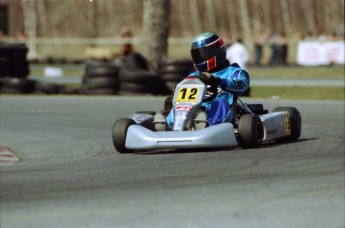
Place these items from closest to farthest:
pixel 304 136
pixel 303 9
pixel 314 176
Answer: pixel 314 176 < pixel 304 136 < pixel 303 9

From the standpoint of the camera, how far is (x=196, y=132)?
9383 millimetres

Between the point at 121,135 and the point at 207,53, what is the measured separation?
1.29m

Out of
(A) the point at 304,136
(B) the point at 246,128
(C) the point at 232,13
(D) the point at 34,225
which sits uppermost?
(D) the point at 34,225

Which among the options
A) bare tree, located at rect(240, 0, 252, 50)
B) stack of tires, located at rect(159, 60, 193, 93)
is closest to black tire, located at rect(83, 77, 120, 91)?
stack of tires, located at rect(159, 60, 193, 93)

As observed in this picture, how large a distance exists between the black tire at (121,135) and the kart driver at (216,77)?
1.11 ft

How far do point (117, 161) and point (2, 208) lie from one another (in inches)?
105

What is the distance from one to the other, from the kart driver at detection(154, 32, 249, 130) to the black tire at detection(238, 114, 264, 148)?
0.29 meters

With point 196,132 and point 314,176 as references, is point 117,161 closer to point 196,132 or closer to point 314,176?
point 196,132

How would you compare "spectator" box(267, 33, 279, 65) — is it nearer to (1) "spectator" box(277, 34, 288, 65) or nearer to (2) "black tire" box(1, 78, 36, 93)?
(1) "spectator" box(277, 34, 288, 65)

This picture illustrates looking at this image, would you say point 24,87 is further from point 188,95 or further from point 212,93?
point 188,95

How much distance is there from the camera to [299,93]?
21.1 meters

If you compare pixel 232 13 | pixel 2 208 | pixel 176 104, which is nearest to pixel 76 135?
pixel 176 104

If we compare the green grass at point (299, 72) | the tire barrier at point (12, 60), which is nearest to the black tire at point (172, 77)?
the tire barrier at point (12, 60)

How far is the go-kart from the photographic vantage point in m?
9.37
